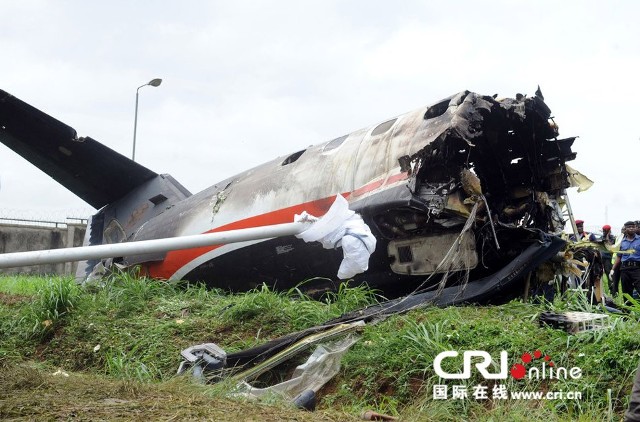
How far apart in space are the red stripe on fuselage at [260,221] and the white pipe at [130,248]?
1.01 meters

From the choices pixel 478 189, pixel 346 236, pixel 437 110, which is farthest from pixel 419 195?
pixel 437 110

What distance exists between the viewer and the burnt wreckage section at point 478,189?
699 centimetres

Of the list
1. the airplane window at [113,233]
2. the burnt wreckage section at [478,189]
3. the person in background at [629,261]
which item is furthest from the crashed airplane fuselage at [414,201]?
the person in background at [629,261]

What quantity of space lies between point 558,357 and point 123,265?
7.62 meters

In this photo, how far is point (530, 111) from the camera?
7.53 metres

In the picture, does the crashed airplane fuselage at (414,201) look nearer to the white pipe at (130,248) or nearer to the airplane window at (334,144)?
the airplane window at (334,144)

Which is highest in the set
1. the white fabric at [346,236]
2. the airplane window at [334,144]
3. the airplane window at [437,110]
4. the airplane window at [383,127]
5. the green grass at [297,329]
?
the airplane window at [437,110]

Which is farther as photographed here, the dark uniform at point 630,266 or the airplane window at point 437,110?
the dark uniform at point 630,266

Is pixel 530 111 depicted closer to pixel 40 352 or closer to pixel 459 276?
pixel 459 276

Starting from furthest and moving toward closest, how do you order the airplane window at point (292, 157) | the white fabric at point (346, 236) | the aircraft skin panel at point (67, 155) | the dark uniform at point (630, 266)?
the aircraft skin panel at point (67, 155), the dark uniform at point (630, 266), the airplane window at point (292, 157), the white fabric at point (346, 236)

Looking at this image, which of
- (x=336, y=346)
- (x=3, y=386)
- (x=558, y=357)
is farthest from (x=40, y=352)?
(x=558, y=357)

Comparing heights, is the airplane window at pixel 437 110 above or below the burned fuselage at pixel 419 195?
above
